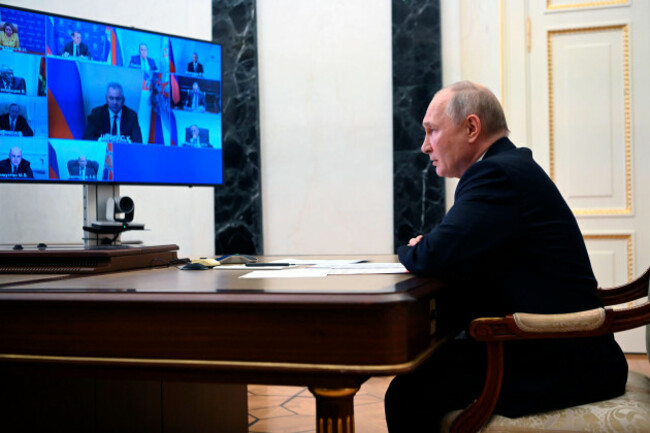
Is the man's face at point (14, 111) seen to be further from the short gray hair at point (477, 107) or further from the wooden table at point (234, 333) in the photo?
the short gray hair at point (477, 107)

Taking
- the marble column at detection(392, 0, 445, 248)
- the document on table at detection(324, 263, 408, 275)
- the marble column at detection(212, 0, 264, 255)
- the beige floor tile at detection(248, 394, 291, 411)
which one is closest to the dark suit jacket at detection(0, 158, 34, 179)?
the document on table at detection(324, 263, 408, 275)

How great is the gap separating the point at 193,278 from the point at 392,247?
286 cm

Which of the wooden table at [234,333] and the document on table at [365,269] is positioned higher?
the document on table at [365,269]

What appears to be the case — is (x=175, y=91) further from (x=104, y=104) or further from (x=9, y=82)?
(x=9, y=82)

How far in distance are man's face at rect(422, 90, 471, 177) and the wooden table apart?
2.11ft

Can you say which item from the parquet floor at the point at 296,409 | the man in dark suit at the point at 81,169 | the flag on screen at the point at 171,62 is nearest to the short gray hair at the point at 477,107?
the flag on screen at the point at 171,62

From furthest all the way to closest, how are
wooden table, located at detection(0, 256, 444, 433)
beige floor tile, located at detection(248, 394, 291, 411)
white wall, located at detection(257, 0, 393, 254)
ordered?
white wall, located at detection(257, 0, 393, 254) → beige floor tile, located at detection(248, 394, 291, 411) → wooden table, located at detection(0, 256, 444, 433)

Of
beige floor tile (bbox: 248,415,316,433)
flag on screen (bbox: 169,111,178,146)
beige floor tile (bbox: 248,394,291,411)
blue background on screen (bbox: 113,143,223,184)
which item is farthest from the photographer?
beige floor tile (bbox: 248,394,291,411)

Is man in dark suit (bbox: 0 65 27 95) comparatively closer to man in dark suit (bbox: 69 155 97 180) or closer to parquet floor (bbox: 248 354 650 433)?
man in dark suit (bbox: 69 155 97 180)

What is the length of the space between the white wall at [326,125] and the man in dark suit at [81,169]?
237 cm

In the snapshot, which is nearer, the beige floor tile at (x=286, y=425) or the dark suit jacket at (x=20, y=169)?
the dark suit jacket at (x=20, y=169)

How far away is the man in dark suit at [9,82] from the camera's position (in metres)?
2.13

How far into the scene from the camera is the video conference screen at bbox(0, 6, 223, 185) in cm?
216

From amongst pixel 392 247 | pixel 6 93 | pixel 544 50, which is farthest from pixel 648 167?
pixel 6 93
